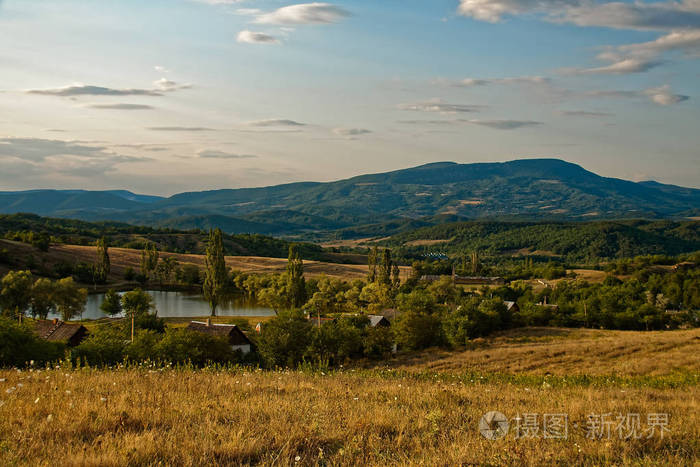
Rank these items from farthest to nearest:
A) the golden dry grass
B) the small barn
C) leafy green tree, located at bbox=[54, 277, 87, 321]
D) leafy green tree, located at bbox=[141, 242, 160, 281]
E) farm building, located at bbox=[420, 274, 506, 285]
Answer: farm building, located at bbox=[420, 274, 506, 285] → leafy green tree, located at bbox=[141, 242, 160, 281] → leafy green tree, located at bbox=[54, 277, 87, 321] → the small barn → the golden dry grass

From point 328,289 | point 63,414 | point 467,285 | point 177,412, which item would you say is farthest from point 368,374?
point 467,285

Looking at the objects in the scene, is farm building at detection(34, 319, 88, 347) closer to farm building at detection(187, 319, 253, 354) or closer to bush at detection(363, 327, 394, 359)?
farm building at detection(187, 319, 253, 354)

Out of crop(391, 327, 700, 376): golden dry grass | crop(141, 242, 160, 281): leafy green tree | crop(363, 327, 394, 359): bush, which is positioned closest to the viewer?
→ crop(391, 327, 700, 376): golden dry grass

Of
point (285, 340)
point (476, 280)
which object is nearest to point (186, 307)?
point (285, 340)

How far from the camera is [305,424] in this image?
20.6 ft

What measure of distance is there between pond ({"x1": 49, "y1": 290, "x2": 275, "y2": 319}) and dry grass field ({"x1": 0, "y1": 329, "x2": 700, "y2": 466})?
66507 millimetres

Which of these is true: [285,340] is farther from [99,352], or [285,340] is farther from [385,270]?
[385,270]

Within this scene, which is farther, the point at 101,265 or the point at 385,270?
the point at 101,265

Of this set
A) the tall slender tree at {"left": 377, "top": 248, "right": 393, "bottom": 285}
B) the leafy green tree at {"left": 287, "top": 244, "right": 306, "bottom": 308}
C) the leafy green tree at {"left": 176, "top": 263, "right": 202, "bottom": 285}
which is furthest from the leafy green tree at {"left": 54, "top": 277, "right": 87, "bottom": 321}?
the leafy green tree at {"left": 176, "top": 263, "right": 202, "bottom": 285}

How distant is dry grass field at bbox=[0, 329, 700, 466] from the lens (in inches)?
202

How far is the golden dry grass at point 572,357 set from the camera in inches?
1382

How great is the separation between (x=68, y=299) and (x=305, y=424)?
66.0 meters

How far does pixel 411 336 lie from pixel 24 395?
143 ft

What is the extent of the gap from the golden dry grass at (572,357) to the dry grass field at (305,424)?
2700 centimetres
